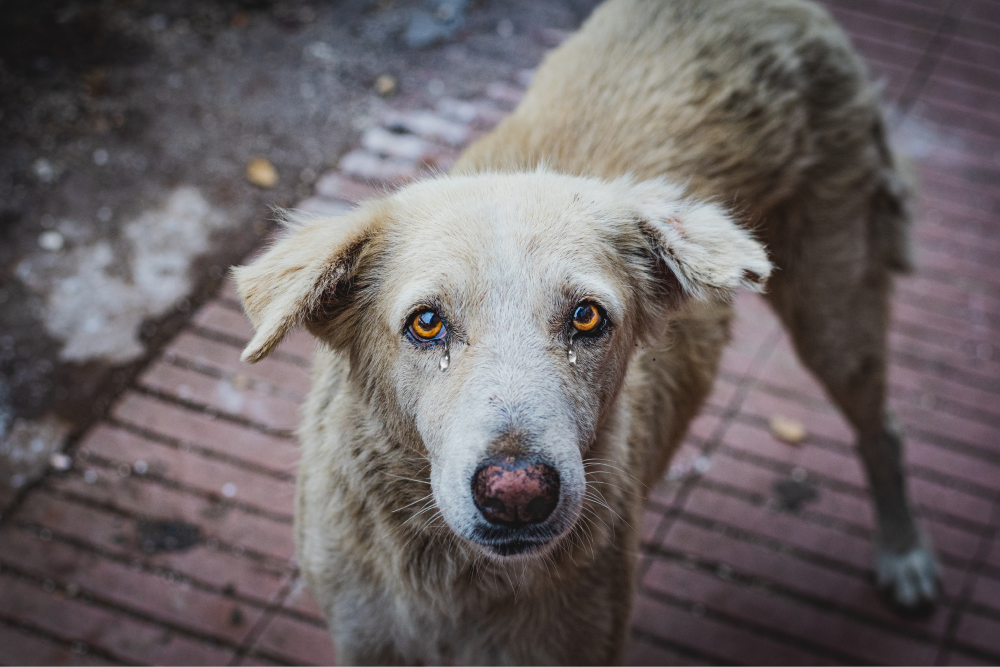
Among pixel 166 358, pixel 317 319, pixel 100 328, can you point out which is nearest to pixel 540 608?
pixel 317 319

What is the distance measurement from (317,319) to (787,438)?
9.10 feet

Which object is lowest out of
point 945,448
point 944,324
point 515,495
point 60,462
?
point 60,462

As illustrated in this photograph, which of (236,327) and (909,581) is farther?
(236,327)

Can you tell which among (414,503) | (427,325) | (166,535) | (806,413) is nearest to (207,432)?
(166,535)

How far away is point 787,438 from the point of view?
425 centimetres

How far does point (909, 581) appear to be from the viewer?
3.69 meters

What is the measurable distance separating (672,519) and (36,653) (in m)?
2.61

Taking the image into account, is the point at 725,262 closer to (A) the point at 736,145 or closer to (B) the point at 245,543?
(A) the point at 736,145

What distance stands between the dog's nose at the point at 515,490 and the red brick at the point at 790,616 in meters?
2.00

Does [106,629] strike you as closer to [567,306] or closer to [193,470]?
[193,470]

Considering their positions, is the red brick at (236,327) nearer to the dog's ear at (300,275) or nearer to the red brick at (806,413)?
the dog's ear at (300,275)

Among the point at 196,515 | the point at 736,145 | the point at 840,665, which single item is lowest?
the point at 196,515

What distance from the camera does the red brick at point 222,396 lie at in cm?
403

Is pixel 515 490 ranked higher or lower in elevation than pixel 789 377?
higher
